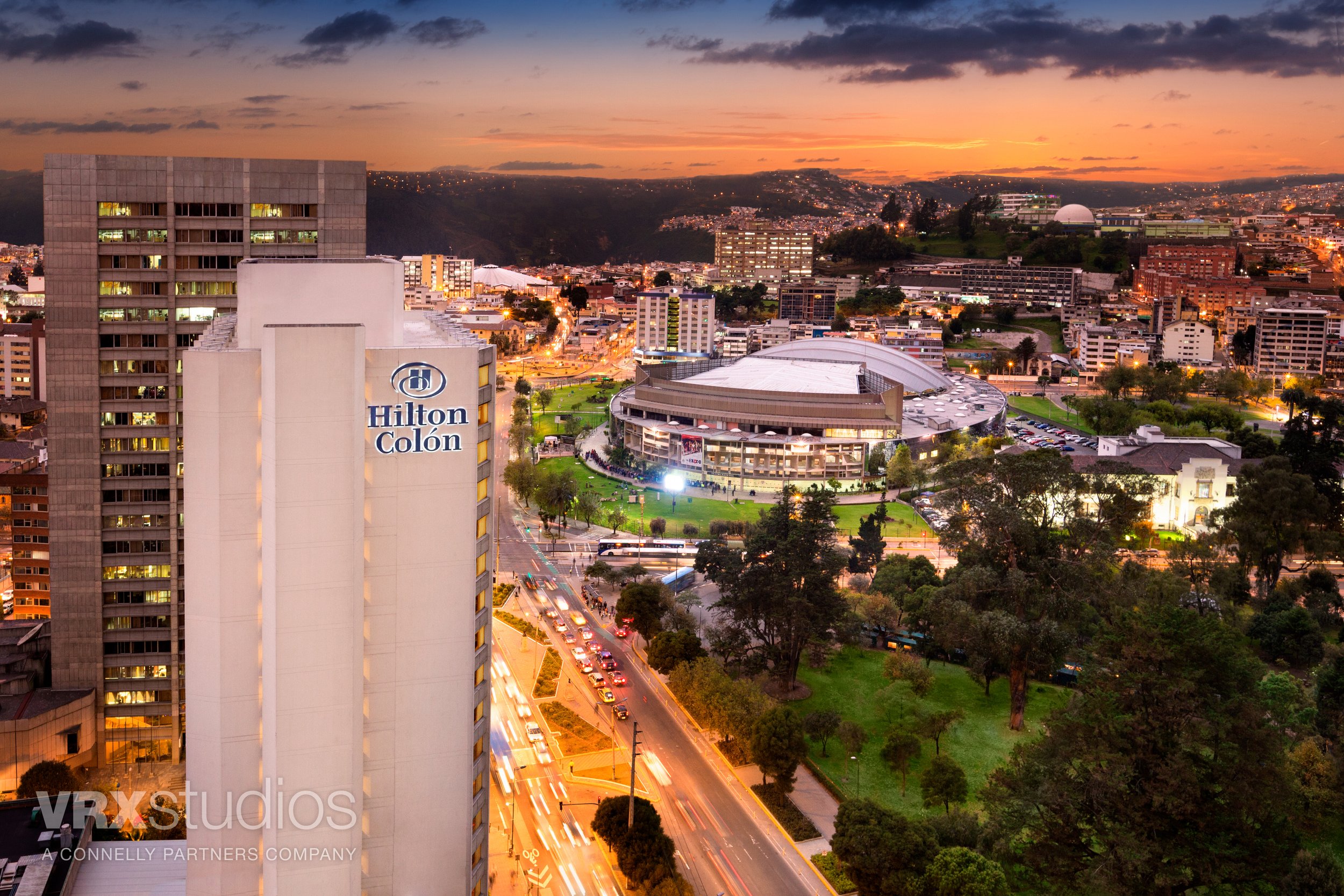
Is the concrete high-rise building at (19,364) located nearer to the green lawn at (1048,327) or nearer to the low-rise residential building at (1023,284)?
the green lawn at (1048,327)

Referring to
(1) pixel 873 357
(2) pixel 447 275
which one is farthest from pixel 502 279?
(1) pixel 873 357

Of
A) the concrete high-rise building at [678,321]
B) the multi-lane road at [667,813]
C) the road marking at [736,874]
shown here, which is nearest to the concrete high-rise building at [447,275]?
the concrete high-rise building at [678,321]

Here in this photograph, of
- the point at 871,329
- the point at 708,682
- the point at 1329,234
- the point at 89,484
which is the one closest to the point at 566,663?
the point at 708,682

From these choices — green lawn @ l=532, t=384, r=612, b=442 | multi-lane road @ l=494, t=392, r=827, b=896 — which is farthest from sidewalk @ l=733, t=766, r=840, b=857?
green lawn @ l=532, t=384, r=612, b=442

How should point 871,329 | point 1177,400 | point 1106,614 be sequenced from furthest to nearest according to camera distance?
point 871,329
point 1177,400
point 1106,614

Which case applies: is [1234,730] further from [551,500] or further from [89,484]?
[551,500]
